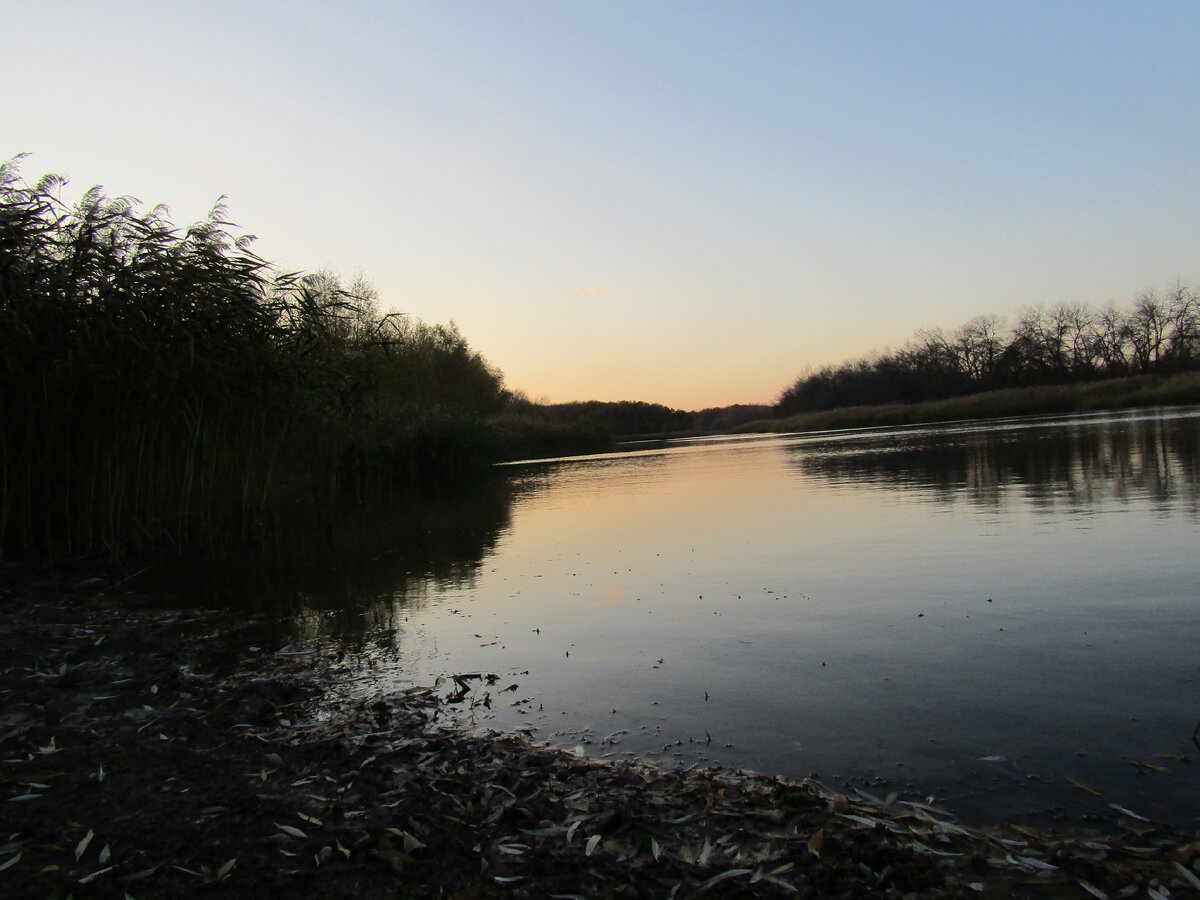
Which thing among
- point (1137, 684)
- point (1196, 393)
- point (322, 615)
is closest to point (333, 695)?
point (322, 615)

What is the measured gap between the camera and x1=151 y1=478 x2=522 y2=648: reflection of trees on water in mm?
7952

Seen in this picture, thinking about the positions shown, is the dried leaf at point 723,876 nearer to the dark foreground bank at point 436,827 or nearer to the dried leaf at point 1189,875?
the dark foreground bank at point 436,827

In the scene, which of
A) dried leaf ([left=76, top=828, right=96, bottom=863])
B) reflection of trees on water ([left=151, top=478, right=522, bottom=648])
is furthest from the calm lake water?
dried leaf ([left=76, top=828, right=96, bottom=863])

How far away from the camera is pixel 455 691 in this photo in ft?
17.7

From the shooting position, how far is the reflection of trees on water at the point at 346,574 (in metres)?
7.95

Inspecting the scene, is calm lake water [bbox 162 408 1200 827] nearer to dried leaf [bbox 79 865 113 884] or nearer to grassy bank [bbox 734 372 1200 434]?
dried leaf [bbox 79 865 113 884]

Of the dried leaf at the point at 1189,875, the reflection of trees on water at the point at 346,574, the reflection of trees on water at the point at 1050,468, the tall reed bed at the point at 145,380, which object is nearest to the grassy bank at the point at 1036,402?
the reflection of trees on water at the point at 1050,468

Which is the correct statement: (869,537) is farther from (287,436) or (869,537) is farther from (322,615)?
(287,436)

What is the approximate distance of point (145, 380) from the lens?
418 inches

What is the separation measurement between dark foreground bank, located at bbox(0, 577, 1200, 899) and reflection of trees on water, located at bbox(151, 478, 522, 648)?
2.57 metres

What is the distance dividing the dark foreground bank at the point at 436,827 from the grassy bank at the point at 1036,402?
56449 mm

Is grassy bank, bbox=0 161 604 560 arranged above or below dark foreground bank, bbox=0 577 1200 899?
above

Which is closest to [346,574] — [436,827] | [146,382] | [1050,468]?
[146,382]

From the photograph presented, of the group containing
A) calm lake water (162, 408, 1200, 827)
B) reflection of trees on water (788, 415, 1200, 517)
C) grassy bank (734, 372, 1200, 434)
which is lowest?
calm lake water (162, 408, 1200, 827)
